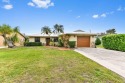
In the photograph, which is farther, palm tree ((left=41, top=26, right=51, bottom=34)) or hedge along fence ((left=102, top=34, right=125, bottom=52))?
palm tree ((left=41, top=26, right=51, bottom=34))

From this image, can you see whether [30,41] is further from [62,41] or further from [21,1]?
[21,1]

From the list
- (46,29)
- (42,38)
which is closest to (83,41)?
(42,38)

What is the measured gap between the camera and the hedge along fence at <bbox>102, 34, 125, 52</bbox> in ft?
72.0

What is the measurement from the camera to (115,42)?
79.0ft

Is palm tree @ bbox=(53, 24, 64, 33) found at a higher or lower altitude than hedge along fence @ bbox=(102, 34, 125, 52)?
higher

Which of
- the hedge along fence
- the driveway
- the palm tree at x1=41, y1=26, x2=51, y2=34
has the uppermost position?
the palm tree at x1=41, y1=26, x2=51, y2=34

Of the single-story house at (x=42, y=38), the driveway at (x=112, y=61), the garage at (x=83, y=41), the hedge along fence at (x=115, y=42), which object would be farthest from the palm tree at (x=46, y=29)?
the driveway at (x=112, y=61)

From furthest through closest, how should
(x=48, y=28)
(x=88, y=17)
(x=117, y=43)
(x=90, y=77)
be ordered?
(x=48, y=28) → (x=88, y=17) → (x=117, y=43) → (x=90, y=77)

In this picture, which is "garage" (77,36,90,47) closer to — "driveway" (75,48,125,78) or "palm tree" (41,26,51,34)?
"driveway" (75,48,125,78)

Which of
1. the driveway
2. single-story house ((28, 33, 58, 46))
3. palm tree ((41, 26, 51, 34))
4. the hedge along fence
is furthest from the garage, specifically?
palm tree ((41, 26, 51, 34))

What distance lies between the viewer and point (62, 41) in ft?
108

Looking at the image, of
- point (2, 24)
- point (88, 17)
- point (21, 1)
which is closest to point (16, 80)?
point (21, 1)

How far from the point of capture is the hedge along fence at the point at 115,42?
72.0ft

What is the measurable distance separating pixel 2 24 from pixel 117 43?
20.9m
